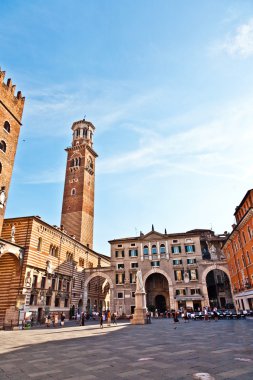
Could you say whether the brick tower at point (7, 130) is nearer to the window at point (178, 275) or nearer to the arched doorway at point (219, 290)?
the window at point (178, 275)

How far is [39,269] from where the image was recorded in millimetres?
29344

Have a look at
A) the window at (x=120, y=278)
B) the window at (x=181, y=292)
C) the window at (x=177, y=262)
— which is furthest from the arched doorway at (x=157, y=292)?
the window at (x=120, y=278)

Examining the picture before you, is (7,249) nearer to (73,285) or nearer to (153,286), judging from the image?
(73,285)

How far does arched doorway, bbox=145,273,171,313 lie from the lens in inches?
1715

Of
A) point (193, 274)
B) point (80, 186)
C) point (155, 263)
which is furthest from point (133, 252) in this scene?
point (80, 186)

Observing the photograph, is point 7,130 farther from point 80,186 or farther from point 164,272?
point 164,272

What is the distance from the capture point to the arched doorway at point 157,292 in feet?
143

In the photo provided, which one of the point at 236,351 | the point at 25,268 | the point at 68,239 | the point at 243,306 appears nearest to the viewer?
the point at 236,351

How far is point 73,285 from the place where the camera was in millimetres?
38062

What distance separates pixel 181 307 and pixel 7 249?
26.8 m

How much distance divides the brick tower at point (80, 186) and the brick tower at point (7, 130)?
2667 cm

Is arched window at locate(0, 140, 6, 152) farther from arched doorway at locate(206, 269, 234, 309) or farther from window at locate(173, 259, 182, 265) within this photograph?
arched doorway at locate(206, 269, 234, 309)

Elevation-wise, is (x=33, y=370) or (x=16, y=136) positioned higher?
(x=16, y=136)

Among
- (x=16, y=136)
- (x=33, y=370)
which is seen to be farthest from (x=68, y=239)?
(x=33, y=370)
